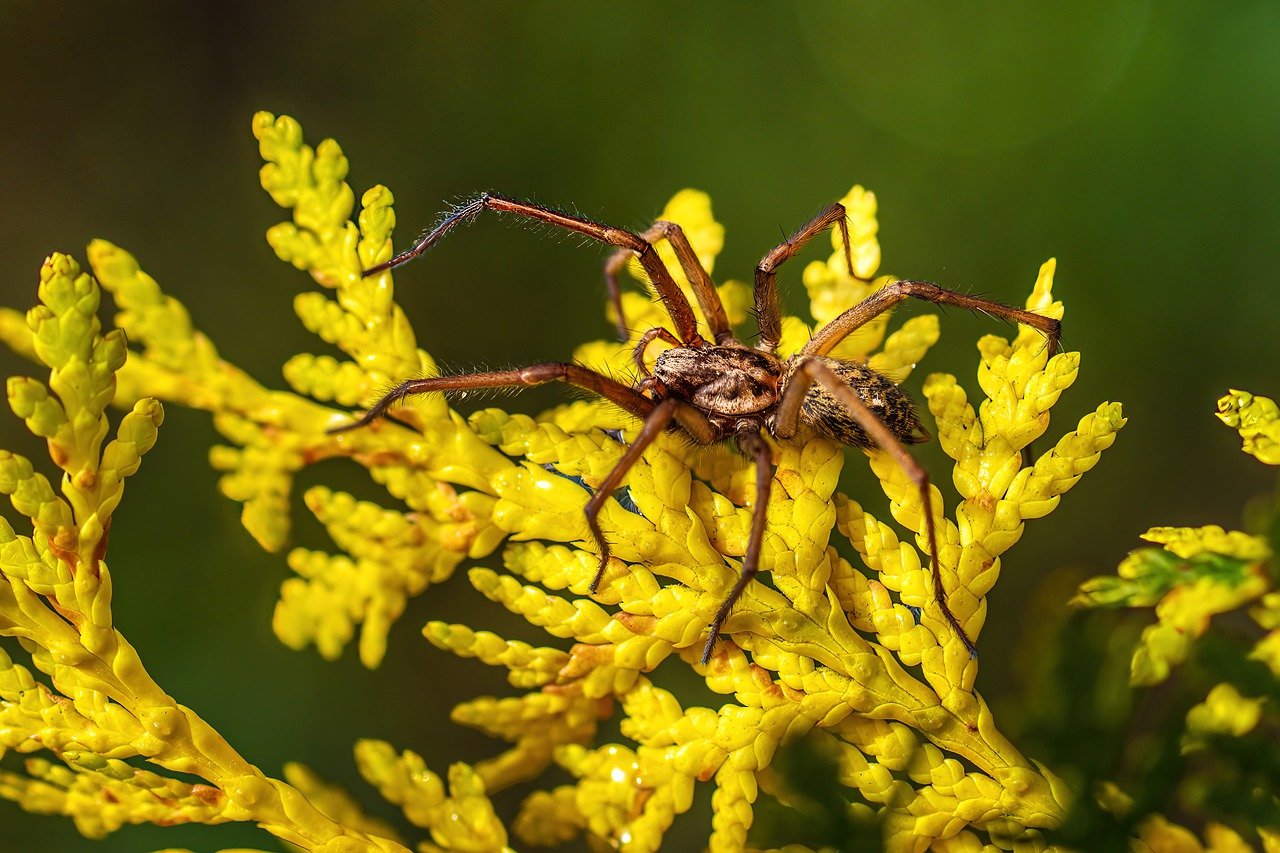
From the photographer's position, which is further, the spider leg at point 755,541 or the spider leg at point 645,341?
the spider leg at point 645,341

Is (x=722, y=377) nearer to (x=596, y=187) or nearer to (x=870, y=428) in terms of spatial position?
(x=870, y=428)

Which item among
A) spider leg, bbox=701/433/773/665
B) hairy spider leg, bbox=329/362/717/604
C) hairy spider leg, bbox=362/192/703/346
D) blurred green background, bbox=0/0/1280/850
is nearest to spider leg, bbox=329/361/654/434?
hairy spider leg, bbox=329/362/717/604

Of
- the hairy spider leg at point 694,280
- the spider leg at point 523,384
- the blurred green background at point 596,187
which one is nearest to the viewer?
the spider leg at point 523,384

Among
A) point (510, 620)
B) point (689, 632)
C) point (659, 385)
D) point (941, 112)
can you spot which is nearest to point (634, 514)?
point (689, 632)

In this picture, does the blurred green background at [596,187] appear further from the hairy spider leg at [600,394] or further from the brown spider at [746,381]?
the hairy spider leg at [600,394]

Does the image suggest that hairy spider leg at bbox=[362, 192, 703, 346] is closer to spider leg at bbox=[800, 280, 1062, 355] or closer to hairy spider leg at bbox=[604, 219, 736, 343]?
hairy spider leg at bbox=[604, 219, 736, 343]

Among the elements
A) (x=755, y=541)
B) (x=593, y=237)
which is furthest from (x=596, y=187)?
(x=755, y=541)

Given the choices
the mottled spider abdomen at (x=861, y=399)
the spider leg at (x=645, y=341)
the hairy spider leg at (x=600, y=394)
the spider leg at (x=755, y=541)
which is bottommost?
the spider leg at (x=755, y=541)

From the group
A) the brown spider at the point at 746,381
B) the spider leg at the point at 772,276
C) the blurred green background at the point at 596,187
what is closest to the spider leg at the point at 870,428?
the brown spider at the point at 746,381
